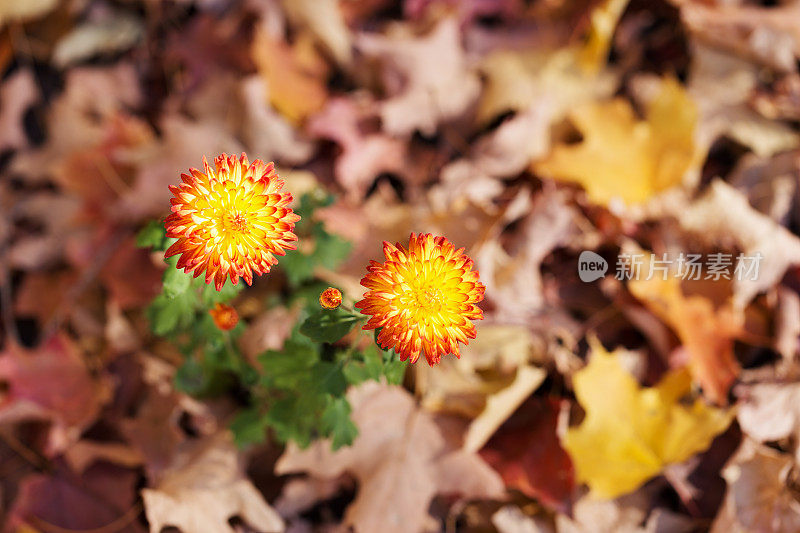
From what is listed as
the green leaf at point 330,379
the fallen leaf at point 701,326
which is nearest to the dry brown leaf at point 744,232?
the fallen leaf at point 701,326

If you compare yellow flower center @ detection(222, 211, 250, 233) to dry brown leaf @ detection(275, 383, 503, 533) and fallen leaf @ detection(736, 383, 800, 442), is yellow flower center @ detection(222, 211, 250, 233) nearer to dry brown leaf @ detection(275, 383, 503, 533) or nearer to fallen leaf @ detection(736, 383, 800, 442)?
dry brown leaf @ detection(275, 383, 503, 533)

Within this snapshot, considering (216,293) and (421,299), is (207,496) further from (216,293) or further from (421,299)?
(421,299)

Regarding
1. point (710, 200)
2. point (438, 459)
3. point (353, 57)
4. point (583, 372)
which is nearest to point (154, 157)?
point (353, 57)

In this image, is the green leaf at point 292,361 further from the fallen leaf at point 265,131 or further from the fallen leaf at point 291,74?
the fallen leaf at point 291,74

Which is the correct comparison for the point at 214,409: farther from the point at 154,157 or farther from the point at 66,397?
the point at 154,157

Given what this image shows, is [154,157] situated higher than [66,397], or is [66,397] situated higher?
[154,157]

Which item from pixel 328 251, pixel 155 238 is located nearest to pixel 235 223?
pixel 155 238
